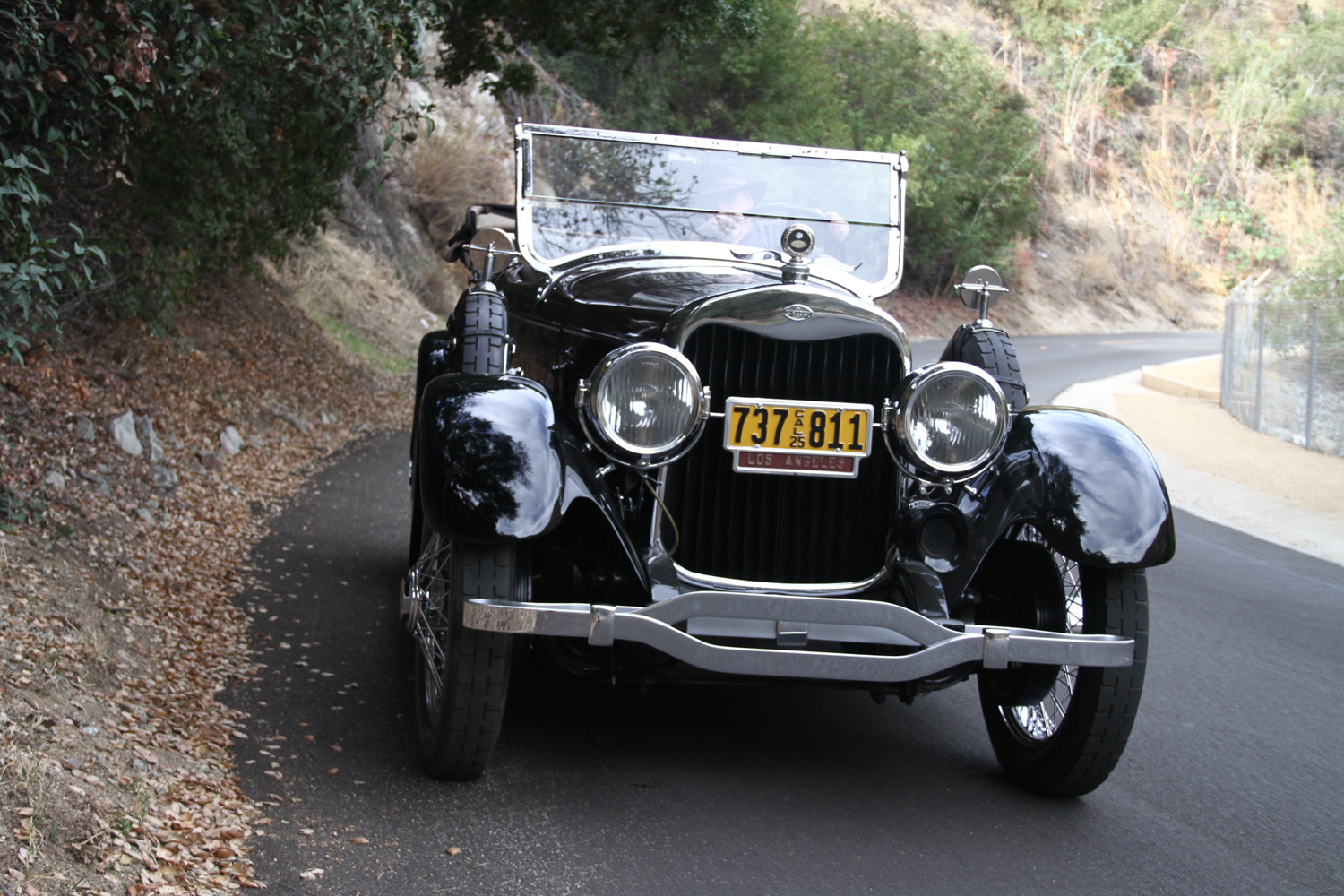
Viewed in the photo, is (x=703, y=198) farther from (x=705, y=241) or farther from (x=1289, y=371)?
(x=1289, y=371)

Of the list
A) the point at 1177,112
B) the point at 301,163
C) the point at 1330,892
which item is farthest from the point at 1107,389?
the point at 1177,112

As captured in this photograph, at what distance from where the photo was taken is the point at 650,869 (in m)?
2.86

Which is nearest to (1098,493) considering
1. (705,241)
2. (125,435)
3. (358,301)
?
(705,241)

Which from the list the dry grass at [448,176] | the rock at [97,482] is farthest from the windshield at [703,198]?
the dry grass at [448,176]

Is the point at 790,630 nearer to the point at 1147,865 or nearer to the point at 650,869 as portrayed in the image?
the point at 650,869

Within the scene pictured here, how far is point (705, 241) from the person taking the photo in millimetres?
4480

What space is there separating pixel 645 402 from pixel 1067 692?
1.63m

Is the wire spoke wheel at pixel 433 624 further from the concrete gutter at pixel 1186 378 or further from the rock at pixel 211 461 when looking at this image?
the concrete gutter at pixel 1186 378

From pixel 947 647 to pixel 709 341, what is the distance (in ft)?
3.60

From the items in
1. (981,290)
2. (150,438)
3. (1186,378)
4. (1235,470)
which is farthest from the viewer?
(1186,378)

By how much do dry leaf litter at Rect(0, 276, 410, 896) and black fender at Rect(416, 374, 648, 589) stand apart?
37.1 inches

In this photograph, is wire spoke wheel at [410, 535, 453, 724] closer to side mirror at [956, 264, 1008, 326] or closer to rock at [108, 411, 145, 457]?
side mirror at [956, 264, 1008, 326]

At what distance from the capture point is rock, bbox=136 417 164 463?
22.5 ft

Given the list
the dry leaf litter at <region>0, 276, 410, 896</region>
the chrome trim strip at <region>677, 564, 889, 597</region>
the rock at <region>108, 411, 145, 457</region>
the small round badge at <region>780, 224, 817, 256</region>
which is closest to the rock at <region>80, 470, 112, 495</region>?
the dry leaf litter at <region>0, 276, 410, 896</region>
